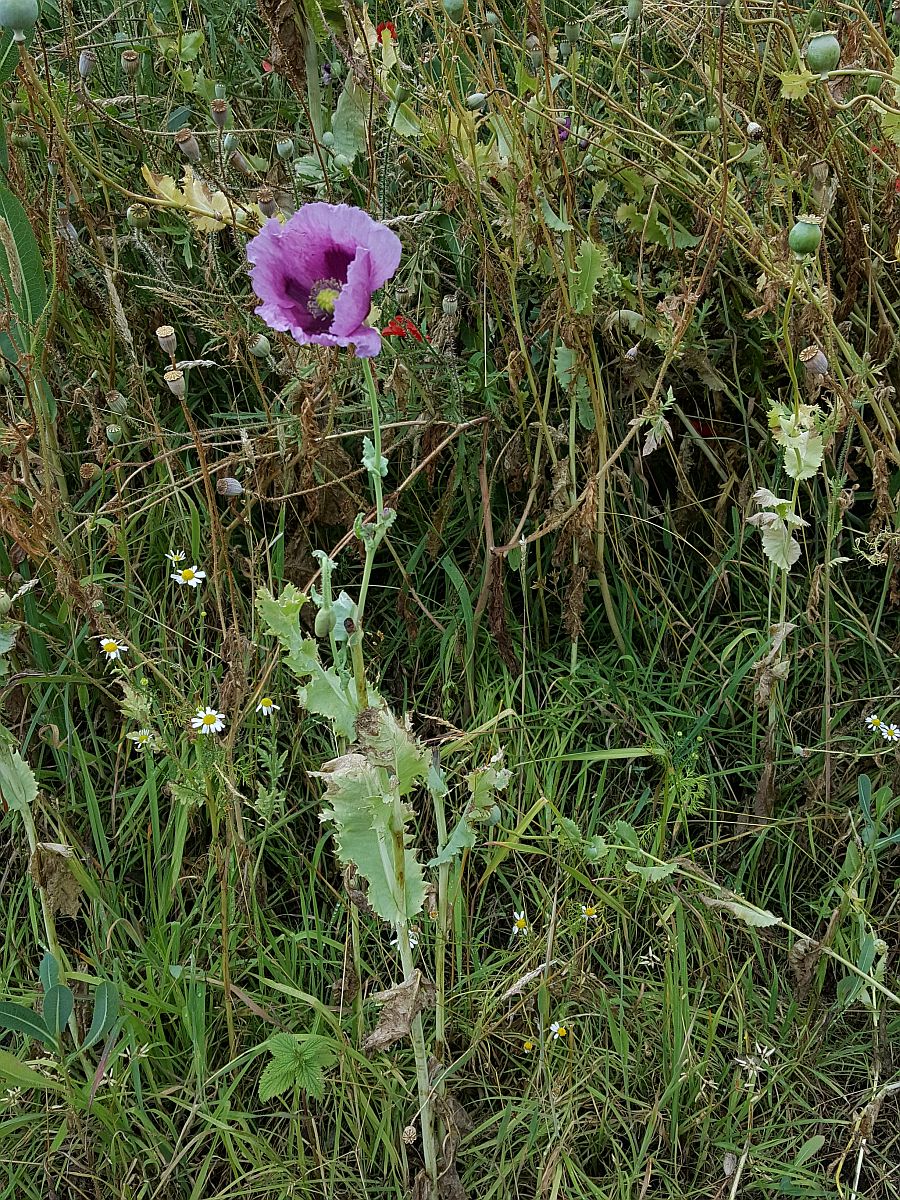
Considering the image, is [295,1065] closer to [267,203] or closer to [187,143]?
[267,203]

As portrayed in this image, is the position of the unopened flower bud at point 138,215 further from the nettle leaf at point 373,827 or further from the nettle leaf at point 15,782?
the nettle leaf at point 373,827

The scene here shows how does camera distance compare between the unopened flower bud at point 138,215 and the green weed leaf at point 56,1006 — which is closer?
the green weed leaf at point 56,1006

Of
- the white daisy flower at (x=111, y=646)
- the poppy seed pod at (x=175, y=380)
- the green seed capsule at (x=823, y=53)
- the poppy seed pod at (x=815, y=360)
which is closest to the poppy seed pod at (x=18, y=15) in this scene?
the poppy seed pod at (x=175, y=380)

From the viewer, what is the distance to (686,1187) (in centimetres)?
145

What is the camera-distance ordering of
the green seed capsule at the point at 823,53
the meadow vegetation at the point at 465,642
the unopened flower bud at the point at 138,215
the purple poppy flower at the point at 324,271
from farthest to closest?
the unopened flower bud at the point at 138,215 < the meadow vegetation at the point at 465,642 < the green seed capsule at the point at 823,53 < the purple poppy flower at the point at 324,271

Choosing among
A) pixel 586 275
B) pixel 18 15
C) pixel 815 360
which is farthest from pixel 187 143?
pixel 815 360

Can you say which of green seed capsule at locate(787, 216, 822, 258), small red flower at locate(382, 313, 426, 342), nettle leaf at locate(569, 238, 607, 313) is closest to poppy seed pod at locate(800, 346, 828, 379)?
green seed capsule at locate(787, 216, 822, 258)

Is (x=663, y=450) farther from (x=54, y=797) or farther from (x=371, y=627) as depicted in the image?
(x=54, y=797)

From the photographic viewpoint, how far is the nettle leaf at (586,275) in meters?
1.63

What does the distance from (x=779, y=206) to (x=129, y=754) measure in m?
1.37

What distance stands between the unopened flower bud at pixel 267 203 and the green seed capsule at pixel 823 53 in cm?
71

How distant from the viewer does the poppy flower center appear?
3.56 ft

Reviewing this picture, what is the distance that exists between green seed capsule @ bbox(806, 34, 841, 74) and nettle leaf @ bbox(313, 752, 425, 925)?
0.95m

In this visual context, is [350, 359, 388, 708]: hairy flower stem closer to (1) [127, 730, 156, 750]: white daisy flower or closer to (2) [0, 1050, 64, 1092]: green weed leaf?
Result: (1) [127, 730, 156, 750]: white daisy flower
